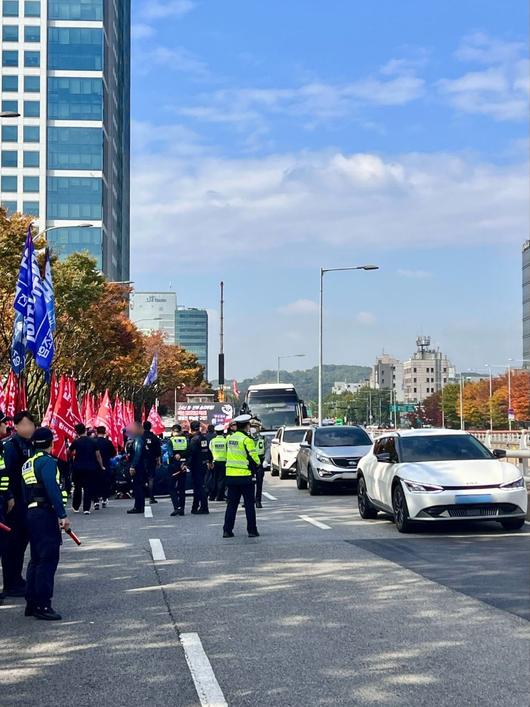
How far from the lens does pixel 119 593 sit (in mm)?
9883

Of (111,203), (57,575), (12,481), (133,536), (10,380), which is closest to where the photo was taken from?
(12,481)

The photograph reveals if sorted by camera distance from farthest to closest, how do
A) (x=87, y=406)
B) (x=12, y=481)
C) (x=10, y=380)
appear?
(x=87, y=406) < (x=10, y=380) < (x=12, y=481)

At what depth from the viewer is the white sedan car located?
46.0 feet

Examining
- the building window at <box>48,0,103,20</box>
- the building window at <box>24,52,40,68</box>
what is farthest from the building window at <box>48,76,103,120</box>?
the building window at <box>48,0,103,20</box>

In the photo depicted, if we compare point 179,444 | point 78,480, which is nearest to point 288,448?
point 179,444

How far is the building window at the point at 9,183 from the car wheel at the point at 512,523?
3455 inches

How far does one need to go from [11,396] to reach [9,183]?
75.4 metres

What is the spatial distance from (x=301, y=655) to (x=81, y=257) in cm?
3560

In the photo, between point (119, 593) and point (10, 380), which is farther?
point (10, 380)

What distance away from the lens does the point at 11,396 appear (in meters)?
25.4

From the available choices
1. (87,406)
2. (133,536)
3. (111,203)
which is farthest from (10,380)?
(111,203)

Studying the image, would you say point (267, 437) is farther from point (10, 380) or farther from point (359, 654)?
point (359, 654)

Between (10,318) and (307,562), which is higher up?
(10,318)

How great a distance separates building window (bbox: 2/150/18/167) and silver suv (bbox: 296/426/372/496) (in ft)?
255
